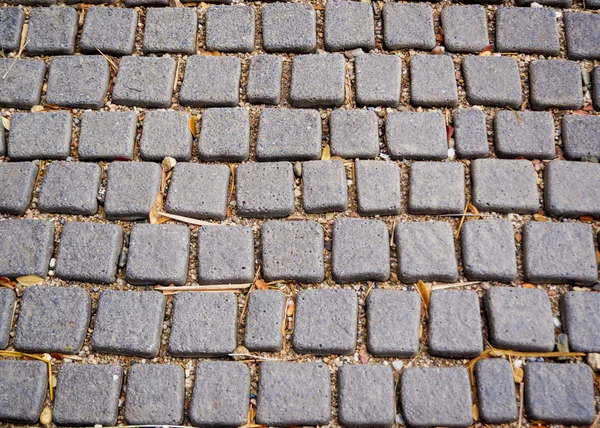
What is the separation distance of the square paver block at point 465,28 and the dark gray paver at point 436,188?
0.64 m

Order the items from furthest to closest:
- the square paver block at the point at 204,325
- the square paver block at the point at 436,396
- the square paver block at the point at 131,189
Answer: the square paver block at the point at 131,189 → the square paver block at the point at 204,325 → the square paver block at the point at 436,396

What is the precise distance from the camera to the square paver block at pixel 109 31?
2826mm

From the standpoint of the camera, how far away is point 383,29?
2.83 metres

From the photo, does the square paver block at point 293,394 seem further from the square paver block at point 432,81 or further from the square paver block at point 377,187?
the square paver block at point 432,81

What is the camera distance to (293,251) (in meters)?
2.44

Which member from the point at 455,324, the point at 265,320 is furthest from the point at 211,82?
the point at 455,324

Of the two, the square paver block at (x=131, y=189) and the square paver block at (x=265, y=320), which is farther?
the square paver block at (x=131, y=189)

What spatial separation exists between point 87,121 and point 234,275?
1.03m

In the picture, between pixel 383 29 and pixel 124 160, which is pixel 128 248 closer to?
pixel 124 160

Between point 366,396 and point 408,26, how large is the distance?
1.76 m

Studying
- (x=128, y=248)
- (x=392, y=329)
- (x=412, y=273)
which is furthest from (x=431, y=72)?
(x=128, y=248)

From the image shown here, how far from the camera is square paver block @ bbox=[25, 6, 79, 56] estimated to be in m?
2.84

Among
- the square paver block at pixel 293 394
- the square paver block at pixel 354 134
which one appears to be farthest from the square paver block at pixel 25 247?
the square paver block at pixel 354 134

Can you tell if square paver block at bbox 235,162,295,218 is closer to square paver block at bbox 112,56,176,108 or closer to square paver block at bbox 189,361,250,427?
square paver block at bbox 112,56,176,108
